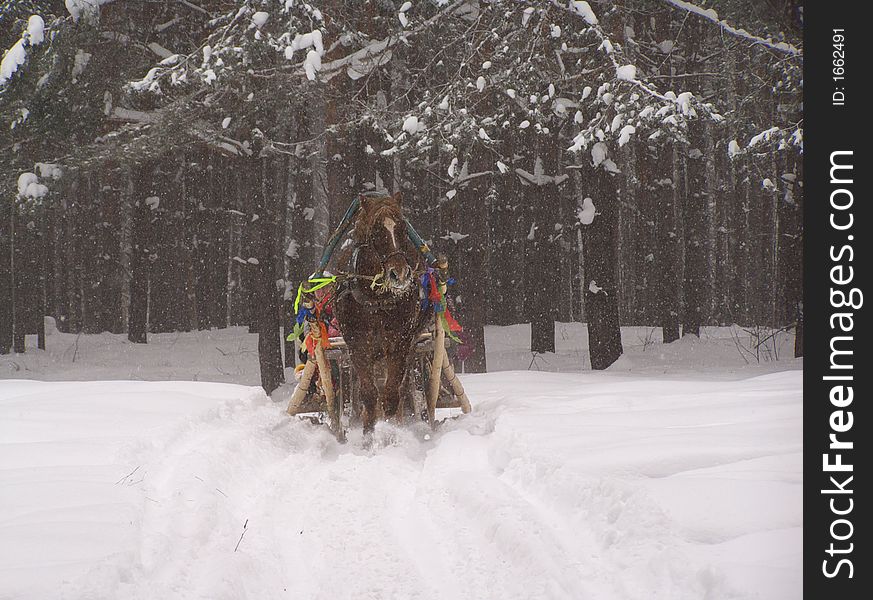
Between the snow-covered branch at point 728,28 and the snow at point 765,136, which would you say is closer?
the snow-covered branch at point 728,28

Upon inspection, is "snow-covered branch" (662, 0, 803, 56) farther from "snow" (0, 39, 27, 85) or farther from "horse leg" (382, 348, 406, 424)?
"snow" (0, 39, 27, 85)

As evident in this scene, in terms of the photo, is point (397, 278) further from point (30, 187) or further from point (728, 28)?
point (30, 187)

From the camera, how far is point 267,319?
1121cm

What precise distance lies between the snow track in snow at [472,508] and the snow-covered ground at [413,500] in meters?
0.01

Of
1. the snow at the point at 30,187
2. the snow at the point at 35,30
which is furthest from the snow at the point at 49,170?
the snow at the point at 35,30

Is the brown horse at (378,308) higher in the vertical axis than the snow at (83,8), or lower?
lower

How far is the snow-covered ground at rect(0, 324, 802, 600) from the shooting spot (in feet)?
9.73

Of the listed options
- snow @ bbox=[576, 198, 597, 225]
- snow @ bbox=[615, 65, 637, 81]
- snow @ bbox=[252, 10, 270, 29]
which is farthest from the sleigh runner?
snow @ bbox=[576, 198, 597, 225]

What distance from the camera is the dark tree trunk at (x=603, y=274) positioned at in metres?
11.4

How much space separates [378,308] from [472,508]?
2.12 meters

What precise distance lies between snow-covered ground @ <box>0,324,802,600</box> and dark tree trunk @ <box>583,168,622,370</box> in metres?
4.63

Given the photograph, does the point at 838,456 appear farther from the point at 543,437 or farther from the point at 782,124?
the point at 782,124

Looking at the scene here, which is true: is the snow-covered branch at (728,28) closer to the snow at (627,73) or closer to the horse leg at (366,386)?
the snow at (627,73)

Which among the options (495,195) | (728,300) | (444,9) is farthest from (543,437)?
(728,300)
